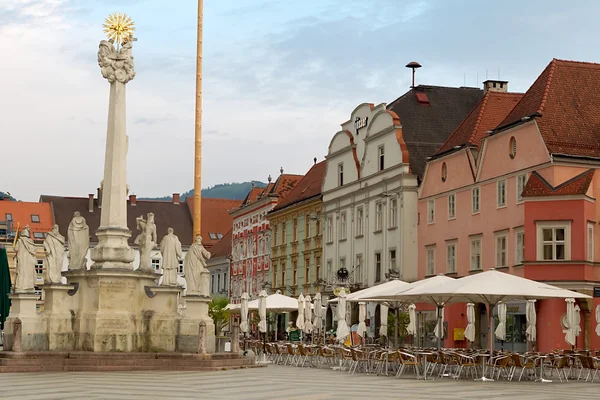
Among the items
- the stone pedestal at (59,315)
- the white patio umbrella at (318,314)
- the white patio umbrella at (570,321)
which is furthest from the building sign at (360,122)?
the stone pedestal at (59,315)

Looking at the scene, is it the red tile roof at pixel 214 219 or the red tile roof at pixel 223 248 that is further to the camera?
the red tile roof at pixel 214 219

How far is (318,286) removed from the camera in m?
64.6

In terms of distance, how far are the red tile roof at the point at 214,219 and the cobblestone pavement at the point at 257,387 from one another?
83517 mm

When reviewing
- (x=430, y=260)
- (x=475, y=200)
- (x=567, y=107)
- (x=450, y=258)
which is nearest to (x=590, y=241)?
(x=567, y=107)

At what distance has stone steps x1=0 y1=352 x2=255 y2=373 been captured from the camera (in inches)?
1078

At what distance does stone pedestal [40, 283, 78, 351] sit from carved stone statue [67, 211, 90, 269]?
769 mm

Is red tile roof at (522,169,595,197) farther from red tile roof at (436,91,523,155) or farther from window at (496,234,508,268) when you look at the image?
red tile roof at (436,91,523,155)

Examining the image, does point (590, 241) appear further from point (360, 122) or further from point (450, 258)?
point (360, 122)

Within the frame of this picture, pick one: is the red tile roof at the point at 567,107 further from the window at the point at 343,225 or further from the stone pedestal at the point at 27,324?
the stone pedestal at the point at 27,324

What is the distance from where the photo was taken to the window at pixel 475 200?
1916 inches

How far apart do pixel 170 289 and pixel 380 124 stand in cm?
2927

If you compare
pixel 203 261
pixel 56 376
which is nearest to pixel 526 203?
pixel 203 261

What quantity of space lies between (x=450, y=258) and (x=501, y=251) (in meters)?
5.35

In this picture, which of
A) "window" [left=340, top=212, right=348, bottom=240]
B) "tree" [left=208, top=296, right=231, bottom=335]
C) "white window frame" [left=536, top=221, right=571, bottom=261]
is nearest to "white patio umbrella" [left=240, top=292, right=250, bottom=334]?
"white window frame" [left=536, top=221, right=571, bottom=261]
